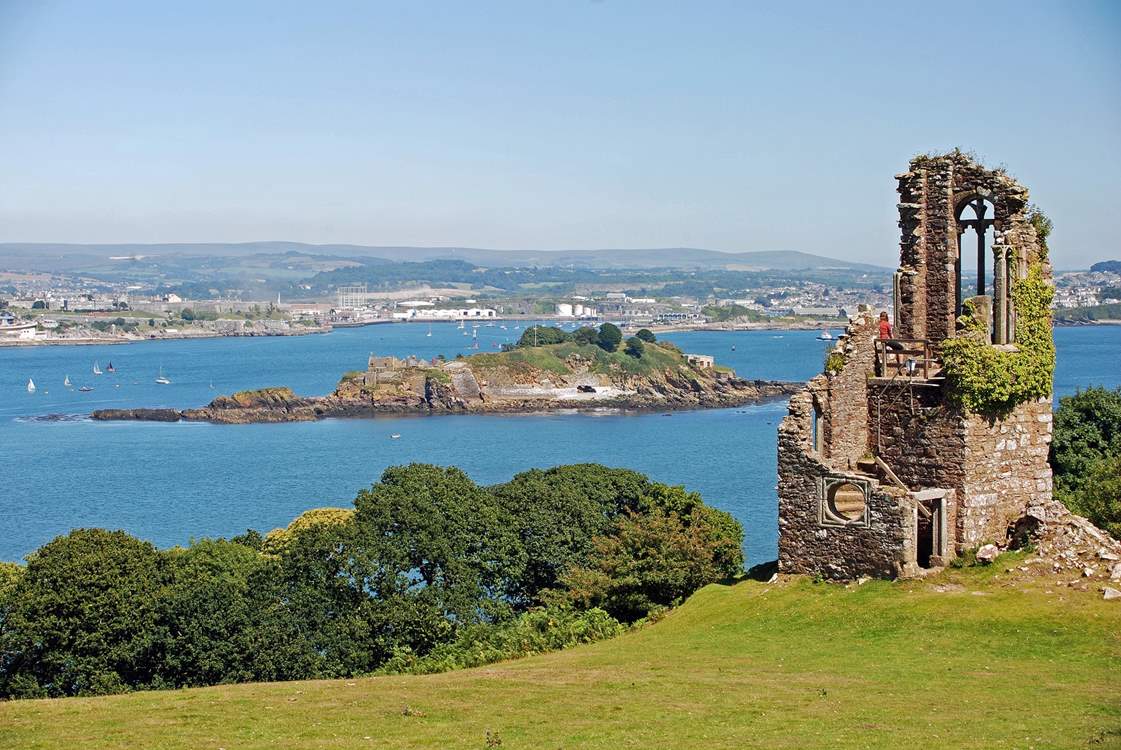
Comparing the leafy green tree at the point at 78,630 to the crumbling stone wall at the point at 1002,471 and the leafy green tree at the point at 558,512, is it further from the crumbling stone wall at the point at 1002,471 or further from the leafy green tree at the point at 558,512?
the crumbling stone wall at the point at 1002,471

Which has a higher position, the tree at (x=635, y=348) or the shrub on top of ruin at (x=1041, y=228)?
the shrub on top of ruin at (x=1041, y=228)

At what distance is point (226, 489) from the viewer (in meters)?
76.2

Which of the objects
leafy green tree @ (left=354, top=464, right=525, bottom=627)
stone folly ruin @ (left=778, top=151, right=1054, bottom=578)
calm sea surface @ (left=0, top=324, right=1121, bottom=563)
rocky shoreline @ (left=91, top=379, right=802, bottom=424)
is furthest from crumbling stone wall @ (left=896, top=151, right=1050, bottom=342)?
rocky shoreline @ (left=91, top=379, right=802, bottom=424)

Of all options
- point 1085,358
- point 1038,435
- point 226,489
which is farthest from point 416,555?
point 1085,358

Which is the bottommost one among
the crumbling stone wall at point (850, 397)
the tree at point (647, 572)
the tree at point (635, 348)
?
the tree at point (635, 348)

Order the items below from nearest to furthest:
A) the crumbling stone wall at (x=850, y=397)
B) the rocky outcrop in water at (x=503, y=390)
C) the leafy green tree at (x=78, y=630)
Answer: the crumbling stone wall at (x=850, y=397)
the leafy green tree at (x=78, y=630)
the rocky outcrop in water at (x=503, y=390)

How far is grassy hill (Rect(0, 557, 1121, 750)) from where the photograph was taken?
11.9m

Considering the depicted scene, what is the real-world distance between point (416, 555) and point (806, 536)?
13.6m

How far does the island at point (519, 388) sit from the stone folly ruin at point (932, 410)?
101 metres

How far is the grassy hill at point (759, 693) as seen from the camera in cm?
1186

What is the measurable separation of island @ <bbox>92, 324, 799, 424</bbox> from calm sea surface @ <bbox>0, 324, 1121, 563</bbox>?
16.6 feet

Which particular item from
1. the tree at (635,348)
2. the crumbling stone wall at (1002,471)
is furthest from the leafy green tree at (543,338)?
the crumbling stone wall at (1002,471)

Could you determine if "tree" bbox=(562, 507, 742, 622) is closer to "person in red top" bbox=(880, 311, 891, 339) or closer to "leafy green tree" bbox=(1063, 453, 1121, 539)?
"person in red top" bbox=(880, 311, 891, 339)

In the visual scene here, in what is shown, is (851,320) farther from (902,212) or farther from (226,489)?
(226,489)
